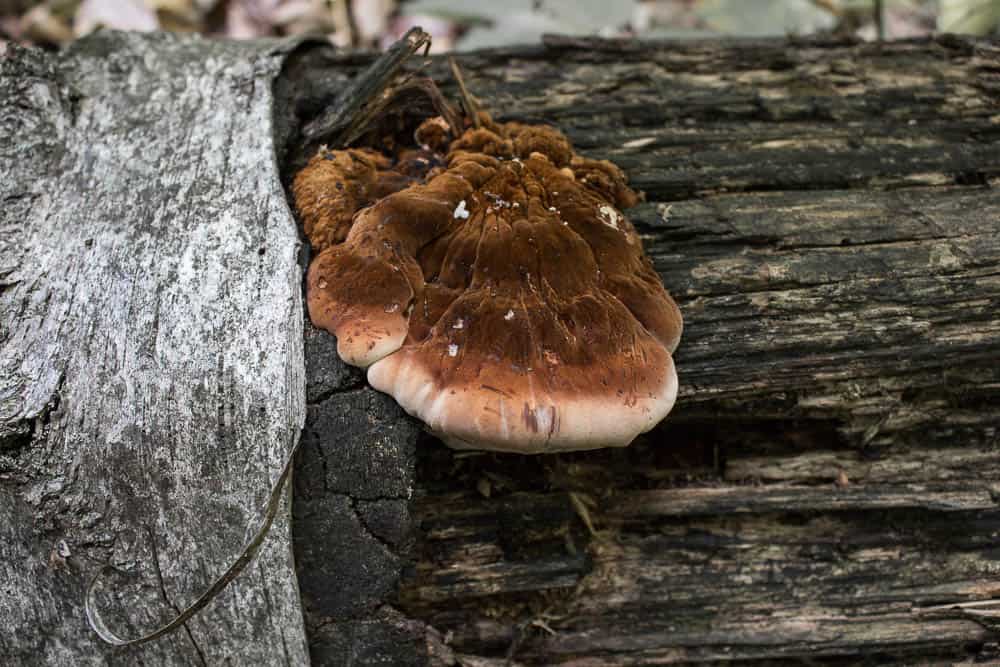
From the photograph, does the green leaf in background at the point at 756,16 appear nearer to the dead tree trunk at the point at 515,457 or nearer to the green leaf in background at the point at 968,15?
the green leaf in background at the point at 968,15

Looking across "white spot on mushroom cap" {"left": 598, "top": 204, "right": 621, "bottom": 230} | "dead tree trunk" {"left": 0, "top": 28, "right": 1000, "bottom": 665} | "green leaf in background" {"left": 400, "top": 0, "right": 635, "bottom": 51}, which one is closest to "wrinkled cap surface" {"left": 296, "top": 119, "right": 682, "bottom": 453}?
"white spot on mushroom cap" {"left": 598, "top": 204, "right": 621, "bottom": 230}

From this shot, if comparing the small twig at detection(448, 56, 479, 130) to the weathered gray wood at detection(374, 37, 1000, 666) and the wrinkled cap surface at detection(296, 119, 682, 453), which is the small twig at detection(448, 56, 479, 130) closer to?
the wrinkled cap surface at detection(296, 119, 682, 453)

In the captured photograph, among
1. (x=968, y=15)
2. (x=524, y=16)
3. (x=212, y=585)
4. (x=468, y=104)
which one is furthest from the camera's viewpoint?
(x=968, y=15)

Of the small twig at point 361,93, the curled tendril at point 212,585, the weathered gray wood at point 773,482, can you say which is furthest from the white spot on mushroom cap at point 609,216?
the curled tendril at point 212,585

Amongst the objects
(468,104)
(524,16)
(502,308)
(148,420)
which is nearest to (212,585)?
(148,420)

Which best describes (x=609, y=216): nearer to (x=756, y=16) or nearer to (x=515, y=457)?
(x=515, y=457)

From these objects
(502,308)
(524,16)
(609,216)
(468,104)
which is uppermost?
(524,16)
